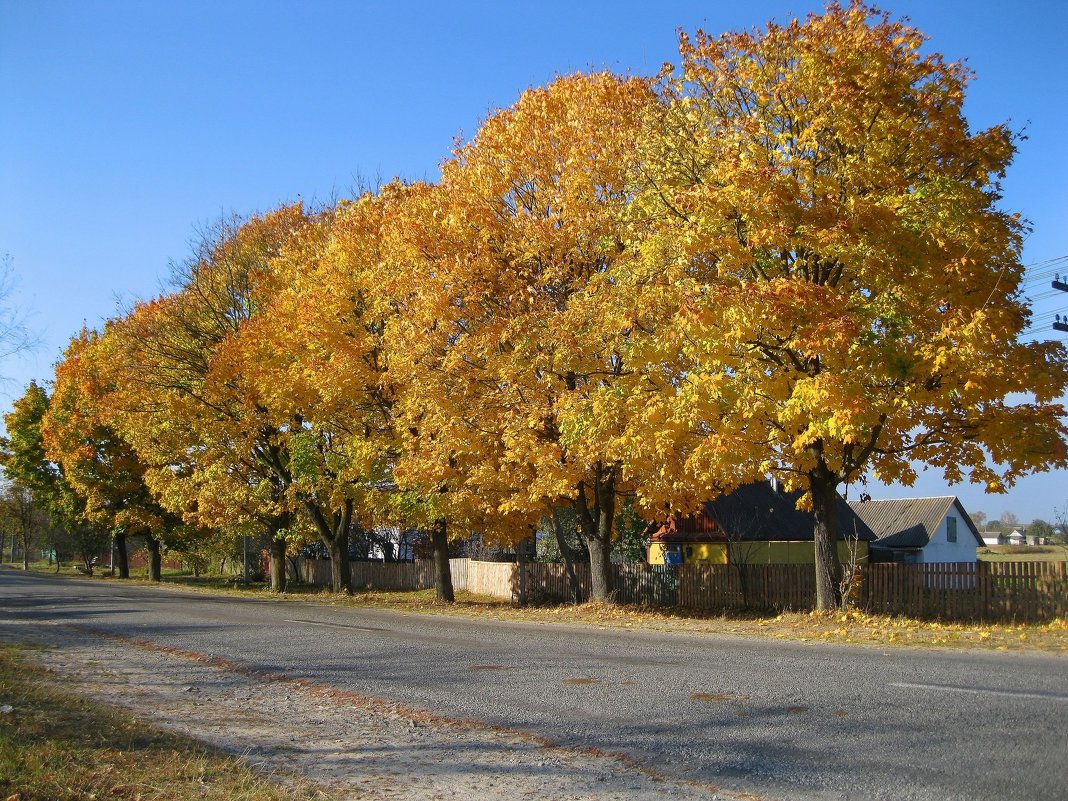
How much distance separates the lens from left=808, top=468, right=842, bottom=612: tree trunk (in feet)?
59.0

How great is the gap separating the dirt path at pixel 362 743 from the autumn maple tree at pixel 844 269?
8.95 m

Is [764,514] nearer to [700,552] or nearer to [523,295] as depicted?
[700,552]

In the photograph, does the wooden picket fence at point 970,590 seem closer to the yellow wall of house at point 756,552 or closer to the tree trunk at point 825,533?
the tree trunk at point 825,533

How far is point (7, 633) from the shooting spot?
639 inches

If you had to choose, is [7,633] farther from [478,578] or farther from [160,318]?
[478,578]

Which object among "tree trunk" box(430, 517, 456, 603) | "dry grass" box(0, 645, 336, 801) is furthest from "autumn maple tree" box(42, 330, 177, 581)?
"dry grass" box(0, 645, 336, 801)

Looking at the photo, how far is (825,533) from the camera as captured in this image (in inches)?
710

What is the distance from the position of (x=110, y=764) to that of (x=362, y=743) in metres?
1.97

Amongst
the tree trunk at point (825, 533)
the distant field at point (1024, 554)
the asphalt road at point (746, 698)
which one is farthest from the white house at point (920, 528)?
the asphalt road at point (746, 698)

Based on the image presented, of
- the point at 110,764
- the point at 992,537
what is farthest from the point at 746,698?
the point at 992,537

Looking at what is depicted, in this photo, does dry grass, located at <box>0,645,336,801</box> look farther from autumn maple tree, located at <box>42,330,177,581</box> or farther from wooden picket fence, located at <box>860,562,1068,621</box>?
autumn maple tree, located at <box>42,330,177,581</box>

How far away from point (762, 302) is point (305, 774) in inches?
441

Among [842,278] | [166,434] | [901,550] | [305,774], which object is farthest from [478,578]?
[305,774]

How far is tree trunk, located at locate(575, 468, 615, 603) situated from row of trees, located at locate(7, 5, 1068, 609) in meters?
0.09
